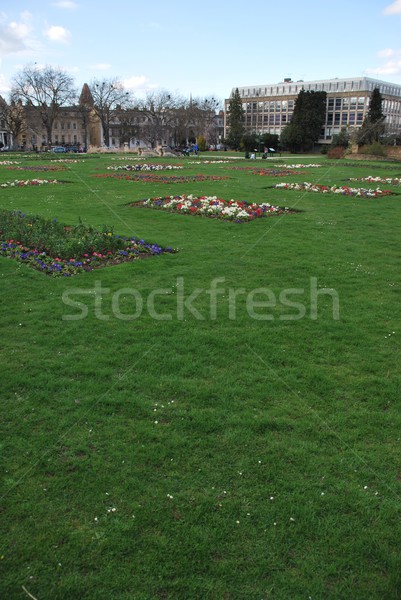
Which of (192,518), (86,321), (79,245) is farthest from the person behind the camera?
(79,245)

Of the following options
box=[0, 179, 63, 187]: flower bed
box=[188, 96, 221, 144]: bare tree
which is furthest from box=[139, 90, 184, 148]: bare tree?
box=[0, 179, 63, 187]: flower bed

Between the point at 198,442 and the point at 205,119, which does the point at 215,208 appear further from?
the point at 205,119

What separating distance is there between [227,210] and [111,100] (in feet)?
240

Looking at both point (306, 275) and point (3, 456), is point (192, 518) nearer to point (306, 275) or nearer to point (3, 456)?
point (3, 456)

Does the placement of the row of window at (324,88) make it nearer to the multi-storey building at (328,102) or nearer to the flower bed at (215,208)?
the multi-storey building at (328,102)

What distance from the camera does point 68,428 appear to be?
4.07 meters

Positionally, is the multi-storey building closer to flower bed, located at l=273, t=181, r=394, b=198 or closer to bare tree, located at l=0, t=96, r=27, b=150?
bare tree, located at l=0, t=96, r=27, b=150

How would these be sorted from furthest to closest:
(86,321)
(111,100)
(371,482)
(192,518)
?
(111,100)
(86,321)
(371,482)
(192,518)

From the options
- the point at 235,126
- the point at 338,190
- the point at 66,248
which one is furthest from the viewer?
the point at 235,126

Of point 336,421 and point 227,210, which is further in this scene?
point 227,210

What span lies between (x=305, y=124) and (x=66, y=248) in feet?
231

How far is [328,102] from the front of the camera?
90000mm

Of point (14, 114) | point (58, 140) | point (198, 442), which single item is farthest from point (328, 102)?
point (198, 442)

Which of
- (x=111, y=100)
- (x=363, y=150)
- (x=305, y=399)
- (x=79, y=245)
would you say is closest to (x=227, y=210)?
(x=79, y=245)
